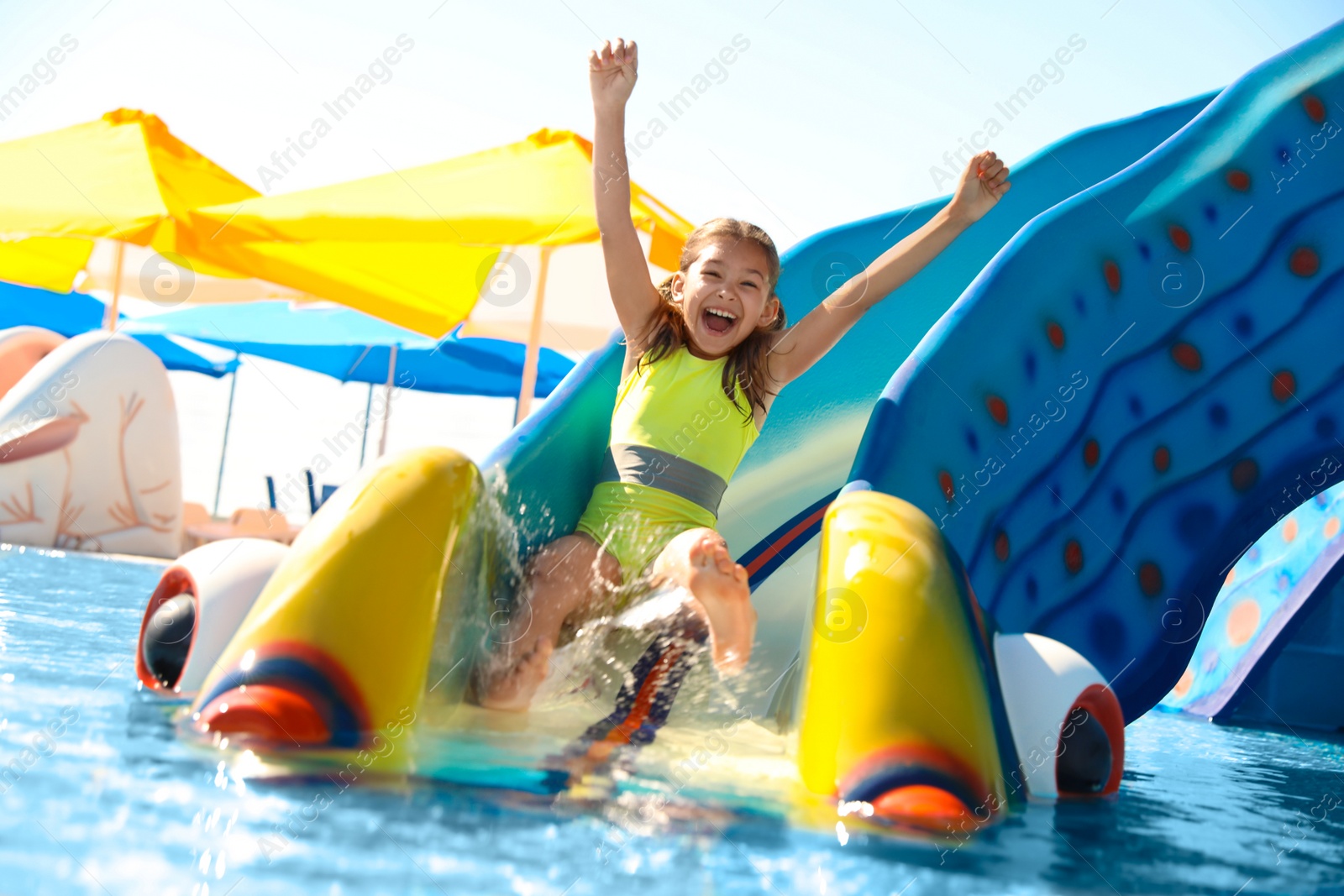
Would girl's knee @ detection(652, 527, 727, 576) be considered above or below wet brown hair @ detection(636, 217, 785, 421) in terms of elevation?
below

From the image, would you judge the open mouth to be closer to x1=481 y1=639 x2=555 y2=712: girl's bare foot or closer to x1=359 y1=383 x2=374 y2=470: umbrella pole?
x1=481 y1=639 x2=555 y2=712: girl's bare foot

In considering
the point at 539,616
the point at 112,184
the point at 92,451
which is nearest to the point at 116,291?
the point at 112,184

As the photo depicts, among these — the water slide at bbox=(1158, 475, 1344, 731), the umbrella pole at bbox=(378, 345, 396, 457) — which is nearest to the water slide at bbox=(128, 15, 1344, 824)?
the water slide at bbox=(1158, 475, 1344, 731)

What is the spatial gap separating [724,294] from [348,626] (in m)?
1.00

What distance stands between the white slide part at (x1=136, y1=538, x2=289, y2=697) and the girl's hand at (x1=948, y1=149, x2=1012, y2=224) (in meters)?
1.44

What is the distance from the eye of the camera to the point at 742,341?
7.29 ft

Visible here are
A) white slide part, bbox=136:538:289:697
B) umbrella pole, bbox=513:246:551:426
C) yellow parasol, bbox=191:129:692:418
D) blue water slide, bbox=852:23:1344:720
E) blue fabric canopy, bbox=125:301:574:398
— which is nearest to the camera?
white slide part, bbox=136:538:289:697

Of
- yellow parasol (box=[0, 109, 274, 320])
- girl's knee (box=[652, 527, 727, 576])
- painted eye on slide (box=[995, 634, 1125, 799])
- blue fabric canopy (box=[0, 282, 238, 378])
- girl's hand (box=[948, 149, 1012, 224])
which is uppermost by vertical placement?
blue fabric canopy (box=[0, 282, 238, 378])

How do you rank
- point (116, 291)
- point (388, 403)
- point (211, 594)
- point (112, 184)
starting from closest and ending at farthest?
point (211, 594) → point (112, 184) → point (116, 291) → point (388, 403)

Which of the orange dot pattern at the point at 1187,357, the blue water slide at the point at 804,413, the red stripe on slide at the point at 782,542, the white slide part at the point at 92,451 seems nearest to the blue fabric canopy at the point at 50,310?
the white slide part at the point at 92,451

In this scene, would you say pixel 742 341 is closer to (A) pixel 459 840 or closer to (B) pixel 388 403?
(A) pixel 459 840

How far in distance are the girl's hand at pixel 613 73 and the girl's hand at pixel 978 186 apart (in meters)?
0.68

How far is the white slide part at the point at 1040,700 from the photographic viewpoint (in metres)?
1.71

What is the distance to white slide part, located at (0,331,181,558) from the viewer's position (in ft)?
18.2
